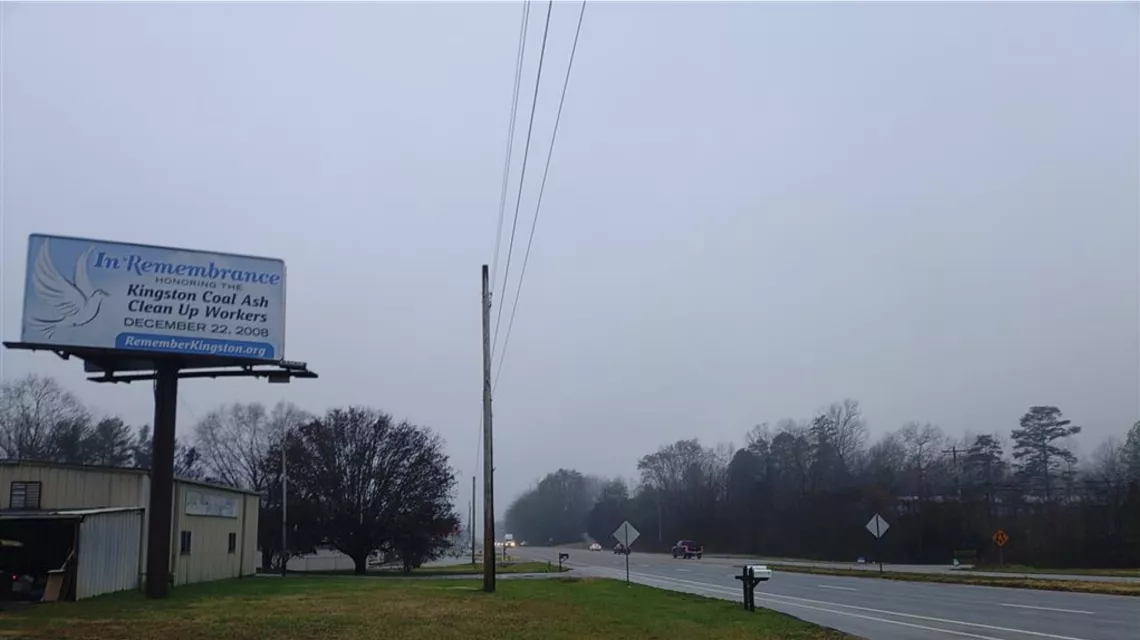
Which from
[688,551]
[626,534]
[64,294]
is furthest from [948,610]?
[688,551]

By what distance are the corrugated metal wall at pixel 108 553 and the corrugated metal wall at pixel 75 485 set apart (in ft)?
4.31

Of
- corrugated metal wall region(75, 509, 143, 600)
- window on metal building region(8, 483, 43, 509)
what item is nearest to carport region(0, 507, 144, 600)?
corrugated metal wall region(75, 509, 143, 600)

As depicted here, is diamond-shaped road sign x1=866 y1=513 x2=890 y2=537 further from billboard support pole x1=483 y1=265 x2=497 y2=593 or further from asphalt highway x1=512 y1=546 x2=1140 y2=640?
billboard support pole x1=483 y1=265 x2=497 y2=593

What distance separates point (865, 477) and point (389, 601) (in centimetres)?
8314

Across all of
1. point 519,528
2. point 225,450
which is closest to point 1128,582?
point 225,450

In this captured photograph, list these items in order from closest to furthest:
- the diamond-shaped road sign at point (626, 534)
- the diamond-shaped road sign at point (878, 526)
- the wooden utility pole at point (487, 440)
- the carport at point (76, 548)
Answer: the carport at point (76, 548) < the wooden utility pole at point (487, 440) < the diamond-shaped road sign at point (626, 534) < the diamond-shaped road sign at point (878, 526)

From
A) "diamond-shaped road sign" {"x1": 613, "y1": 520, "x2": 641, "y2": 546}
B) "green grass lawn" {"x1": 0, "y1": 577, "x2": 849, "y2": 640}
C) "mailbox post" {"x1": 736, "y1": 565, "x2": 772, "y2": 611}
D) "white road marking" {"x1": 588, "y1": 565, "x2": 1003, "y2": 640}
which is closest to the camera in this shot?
"green grass lawn" {"x1": 0, "y1": 577, "x2": 849, "y2": 640}

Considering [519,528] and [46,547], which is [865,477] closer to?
[46,547]

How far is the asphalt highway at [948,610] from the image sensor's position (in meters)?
18.6

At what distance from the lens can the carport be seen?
25.7 metres

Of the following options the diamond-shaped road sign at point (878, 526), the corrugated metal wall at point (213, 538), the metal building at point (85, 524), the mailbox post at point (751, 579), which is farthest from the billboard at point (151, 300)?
the diamond-shaped road sign at point (878, 526)

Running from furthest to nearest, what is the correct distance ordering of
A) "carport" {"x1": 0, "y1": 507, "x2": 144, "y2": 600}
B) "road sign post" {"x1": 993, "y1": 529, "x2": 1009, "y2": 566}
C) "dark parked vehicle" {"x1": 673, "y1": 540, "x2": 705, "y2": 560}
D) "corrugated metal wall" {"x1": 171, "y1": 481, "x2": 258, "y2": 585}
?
"dark parked vehicle" {"x1": 673, "y1": 540, "x2": 705, "y2": 560}
"road sign post" {"x1": 993, "y1": 529, "x2": 1009, "y2": 566}
"corrugated metal wall" {"x1": 171, "y1": 481, "x2": 258, "y2": 585}
"carport" {"x1": 0, "y1": 507, "x2": 144, "y2": 600}

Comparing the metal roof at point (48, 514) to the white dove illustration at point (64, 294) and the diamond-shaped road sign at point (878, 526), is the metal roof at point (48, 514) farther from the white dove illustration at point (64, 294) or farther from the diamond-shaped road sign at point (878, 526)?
the diamond-shaped road sign at point (878, 526)

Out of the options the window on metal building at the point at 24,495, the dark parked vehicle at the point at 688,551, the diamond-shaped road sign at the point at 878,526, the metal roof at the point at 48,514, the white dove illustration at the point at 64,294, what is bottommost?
the dark parked vehicle at the point at 688,551
